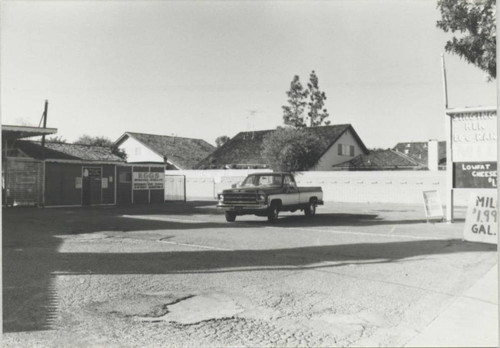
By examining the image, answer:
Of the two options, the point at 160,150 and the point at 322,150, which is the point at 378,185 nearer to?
the point at 322,150

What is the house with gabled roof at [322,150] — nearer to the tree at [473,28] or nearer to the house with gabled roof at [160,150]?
the house with gabled roof at [160,150]

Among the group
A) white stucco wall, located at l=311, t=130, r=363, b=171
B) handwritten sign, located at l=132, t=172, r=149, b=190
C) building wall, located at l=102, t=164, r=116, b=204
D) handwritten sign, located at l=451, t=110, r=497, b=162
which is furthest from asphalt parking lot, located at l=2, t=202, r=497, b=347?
Result: white stucco wall, located at l=311, t=130, r=363, b=171

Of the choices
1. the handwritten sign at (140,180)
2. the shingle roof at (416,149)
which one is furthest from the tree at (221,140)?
the handwritten sign at (140,180)

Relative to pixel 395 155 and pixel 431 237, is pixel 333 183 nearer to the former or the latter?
pixel 395 155

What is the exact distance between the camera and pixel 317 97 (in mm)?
57094

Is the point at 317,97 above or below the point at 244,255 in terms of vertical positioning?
above

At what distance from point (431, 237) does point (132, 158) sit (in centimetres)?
4321

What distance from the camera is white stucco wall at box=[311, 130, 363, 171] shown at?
42.5 m

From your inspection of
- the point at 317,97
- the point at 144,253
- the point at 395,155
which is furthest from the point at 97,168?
the point at 317,97

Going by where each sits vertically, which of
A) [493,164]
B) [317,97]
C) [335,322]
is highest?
[317,97]

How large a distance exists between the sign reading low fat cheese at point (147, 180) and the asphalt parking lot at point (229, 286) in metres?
16.8

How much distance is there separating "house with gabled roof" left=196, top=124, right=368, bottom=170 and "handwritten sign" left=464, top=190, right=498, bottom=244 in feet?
99.2

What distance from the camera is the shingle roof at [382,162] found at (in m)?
41.8

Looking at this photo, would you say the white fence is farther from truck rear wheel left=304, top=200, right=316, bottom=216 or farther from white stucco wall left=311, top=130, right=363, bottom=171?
truck rear wheel left=304, top=200, right=316, bottom=216
